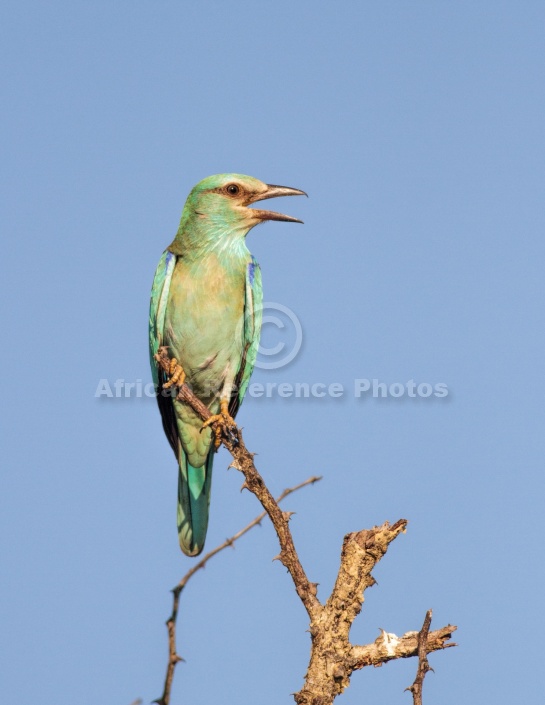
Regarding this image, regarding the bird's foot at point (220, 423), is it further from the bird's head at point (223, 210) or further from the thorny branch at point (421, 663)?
the thorny branch at point (421, 663)

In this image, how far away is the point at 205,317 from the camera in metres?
6.93

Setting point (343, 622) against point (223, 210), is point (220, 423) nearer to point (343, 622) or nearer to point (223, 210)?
point (223, 210)

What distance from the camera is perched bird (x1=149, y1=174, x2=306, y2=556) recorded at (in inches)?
274

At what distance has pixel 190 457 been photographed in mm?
7285

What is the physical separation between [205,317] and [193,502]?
5.18ft

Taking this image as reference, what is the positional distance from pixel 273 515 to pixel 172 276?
3188mm

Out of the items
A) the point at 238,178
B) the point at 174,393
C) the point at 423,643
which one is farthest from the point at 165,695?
the point at 238,178

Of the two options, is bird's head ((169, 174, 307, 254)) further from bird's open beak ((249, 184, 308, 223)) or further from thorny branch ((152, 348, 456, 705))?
thorny branch ((152, 348, 456, 705))

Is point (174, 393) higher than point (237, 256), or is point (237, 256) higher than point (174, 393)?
point (237, 256)

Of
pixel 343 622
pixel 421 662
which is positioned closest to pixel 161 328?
pixel 343 622

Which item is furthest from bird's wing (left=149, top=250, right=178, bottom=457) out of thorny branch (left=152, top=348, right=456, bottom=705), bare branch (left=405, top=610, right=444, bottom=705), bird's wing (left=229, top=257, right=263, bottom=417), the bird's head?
bare branch (left=405, top=610, right=444, bottom=705)

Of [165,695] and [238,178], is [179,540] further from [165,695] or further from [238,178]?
[165,695]

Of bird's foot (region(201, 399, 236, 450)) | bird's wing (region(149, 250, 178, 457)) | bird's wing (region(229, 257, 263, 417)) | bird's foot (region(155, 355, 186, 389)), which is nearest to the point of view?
bird's foot (region(201, 399, 236, 450))

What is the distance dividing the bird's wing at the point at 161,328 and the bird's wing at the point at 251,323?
621mm
